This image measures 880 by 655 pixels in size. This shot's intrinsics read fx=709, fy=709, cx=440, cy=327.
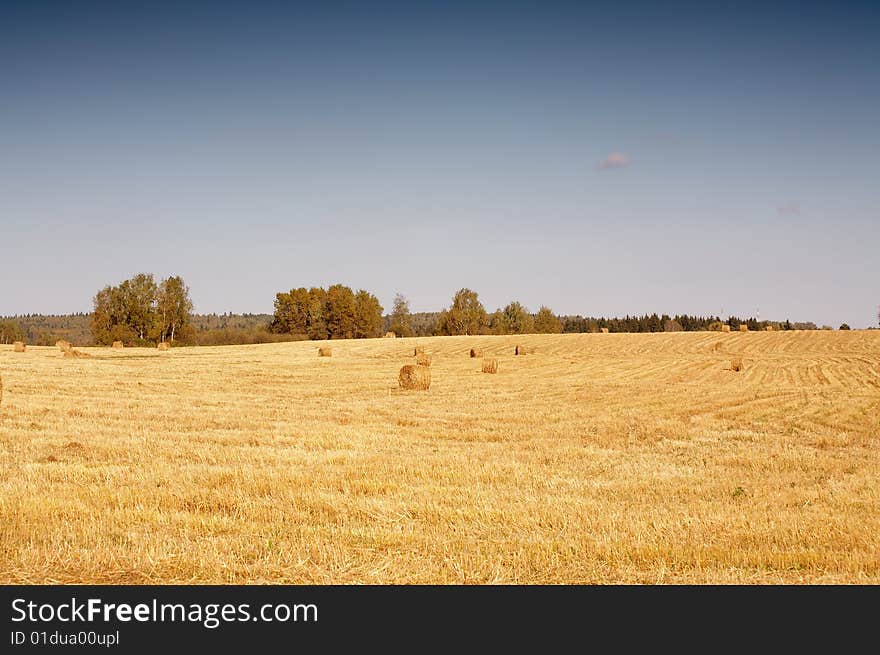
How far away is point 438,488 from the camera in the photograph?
10.7 m

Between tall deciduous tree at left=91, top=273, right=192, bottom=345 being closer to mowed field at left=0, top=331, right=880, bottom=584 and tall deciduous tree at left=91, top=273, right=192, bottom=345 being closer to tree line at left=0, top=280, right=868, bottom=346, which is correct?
tree line at left=0, top=280, right=868, bottom=346

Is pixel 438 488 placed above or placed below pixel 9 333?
below

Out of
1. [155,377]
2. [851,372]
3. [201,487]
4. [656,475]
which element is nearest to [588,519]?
[656,475]

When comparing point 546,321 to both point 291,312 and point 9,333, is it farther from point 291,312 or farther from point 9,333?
point 9,333

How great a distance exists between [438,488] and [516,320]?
15391 centimetres

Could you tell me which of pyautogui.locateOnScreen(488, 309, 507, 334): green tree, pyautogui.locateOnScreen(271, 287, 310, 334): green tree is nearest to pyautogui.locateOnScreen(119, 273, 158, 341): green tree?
pyautogui.locateOnScreen(271, 287, 310, 334): green tree

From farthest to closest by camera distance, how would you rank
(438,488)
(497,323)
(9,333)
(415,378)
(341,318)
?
1. (497,323)
2. (9,333)
3. (341,318)
4. (415,378)
5. (438,488)

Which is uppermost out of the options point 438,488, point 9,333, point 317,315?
point 317,315

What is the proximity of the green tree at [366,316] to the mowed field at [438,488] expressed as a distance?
9271 centimetres

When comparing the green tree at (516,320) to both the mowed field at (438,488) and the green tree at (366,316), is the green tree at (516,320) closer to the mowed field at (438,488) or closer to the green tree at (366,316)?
the green tree at (366,316)

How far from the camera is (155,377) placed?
34094 millimetres

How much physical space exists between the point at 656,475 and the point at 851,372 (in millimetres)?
32080

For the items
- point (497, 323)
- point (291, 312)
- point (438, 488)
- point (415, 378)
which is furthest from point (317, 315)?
point (438, 488)
